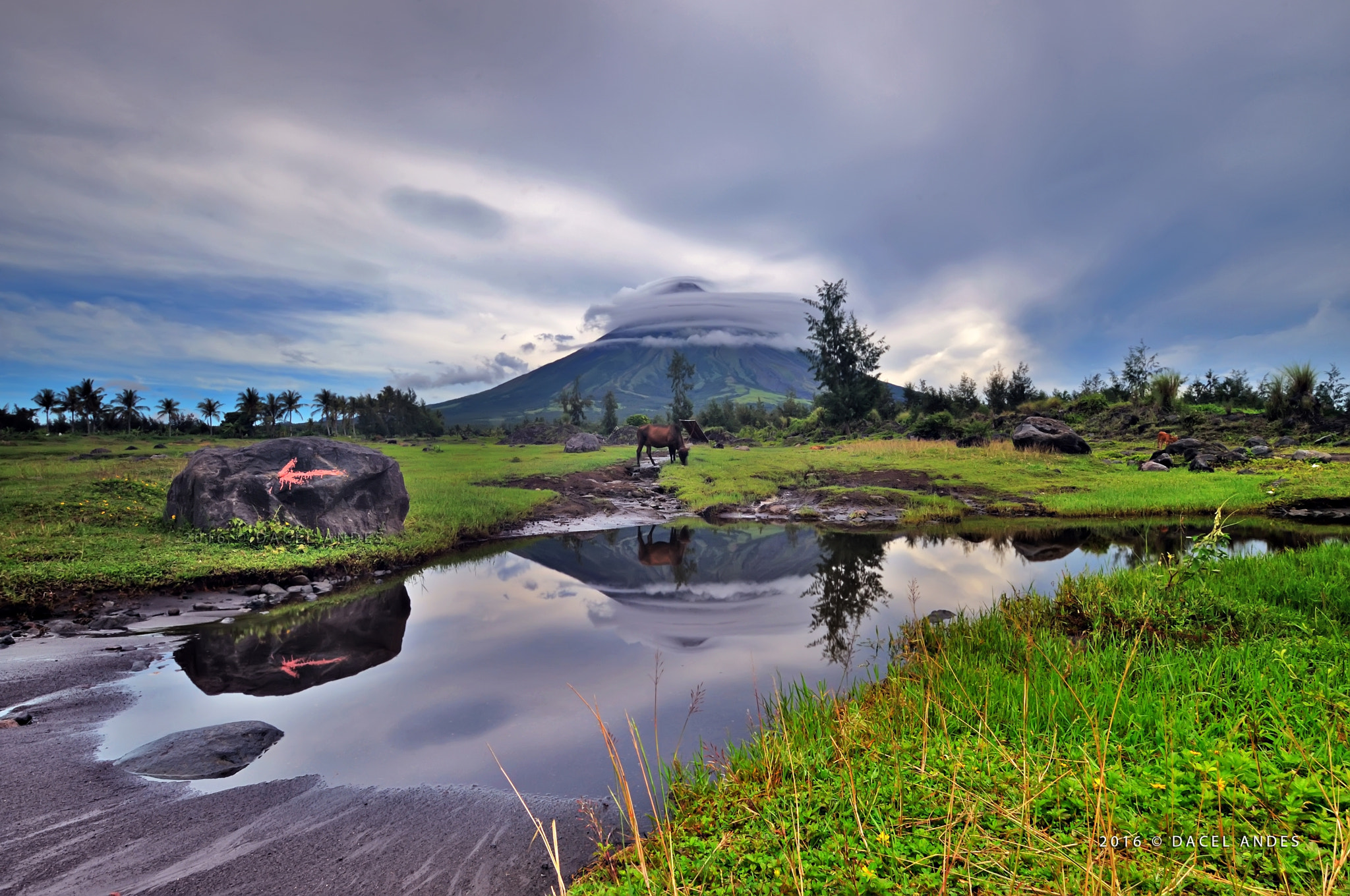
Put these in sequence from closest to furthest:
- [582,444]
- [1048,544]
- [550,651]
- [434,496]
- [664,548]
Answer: [550,651] < [1048,544] < [664,548] < [434,496] < [582,444]

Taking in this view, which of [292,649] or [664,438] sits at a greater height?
[664,438]

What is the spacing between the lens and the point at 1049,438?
29266mm

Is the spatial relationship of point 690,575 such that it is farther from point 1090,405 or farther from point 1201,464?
point 1090,405

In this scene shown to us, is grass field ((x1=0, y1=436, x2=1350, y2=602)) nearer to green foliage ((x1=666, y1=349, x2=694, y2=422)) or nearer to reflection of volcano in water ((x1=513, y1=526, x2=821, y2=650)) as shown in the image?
reflection of volcano in water ((x1=513, y1=526, x2=821, y2=650))

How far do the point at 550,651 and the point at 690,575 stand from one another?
15.8ft

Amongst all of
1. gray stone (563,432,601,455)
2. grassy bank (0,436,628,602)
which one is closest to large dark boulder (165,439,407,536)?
grassy bank (0,436,628,602)

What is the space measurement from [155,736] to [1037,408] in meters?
48.4

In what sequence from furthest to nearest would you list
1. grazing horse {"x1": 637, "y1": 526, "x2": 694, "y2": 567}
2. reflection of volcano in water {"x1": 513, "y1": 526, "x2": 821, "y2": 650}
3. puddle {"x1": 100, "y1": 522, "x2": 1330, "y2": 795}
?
1. grazing horse {"x1": 637, "y1": 526, "x2": 694, "y2": 567}
2. reflection of volcano in water {"x1": 513, "y1": 526, "x2": 821, "y2": 650}
3. puddle {"x1": 100, "y1": 522, "x2": 1330, "y2": 795}

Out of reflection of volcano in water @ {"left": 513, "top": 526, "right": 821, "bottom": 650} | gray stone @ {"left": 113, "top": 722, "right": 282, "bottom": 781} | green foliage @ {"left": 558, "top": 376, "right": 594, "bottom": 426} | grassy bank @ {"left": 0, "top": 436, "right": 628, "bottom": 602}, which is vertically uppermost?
green foliage @ {"left": 558, "top": 376, "right": 594, "bottom": 426}

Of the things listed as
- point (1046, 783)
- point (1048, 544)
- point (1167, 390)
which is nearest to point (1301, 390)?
point (1167, 390)

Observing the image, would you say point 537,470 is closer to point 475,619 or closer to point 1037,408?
point 475,619

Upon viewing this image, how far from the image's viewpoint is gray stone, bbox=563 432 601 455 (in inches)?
1662

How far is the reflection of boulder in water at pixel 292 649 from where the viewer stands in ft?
22.3

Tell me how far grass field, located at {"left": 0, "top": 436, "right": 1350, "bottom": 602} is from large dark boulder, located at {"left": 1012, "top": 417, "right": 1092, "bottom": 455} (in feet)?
3.82
